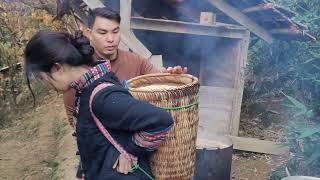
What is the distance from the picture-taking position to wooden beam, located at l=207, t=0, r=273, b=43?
607cm

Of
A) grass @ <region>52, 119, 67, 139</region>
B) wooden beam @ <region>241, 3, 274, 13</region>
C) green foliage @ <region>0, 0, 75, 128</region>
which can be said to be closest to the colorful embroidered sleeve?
wooden beam @ <region>241, 3, 274, 13</region>

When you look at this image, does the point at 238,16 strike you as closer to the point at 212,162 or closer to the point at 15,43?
the point at 212,162

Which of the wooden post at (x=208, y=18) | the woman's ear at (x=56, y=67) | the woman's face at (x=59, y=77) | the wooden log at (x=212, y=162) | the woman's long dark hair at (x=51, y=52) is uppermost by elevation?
the wooden post at (x=208, y=18)

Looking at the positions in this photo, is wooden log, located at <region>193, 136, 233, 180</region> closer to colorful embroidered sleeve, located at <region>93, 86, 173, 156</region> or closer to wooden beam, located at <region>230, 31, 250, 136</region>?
wooden beam, located at <region>230, 31, 250, 136</region>

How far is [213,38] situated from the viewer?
272 inches

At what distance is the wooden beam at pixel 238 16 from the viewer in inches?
239

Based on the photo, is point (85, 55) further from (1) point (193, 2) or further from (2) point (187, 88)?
(1) point (193, 2)

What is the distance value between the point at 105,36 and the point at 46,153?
483 cm

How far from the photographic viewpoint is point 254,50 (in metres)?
10.2

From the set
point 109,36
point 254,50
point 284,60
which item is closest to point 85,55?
point 109,36

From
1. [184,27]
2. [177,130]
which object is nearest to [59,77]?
[177,130]

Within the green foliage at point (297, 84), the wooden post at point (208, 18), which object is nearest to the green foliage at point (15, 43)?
the green foliage at point (297, 84)

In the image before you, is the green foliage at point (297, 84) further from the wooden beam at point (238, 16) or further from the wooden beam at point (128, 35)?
the wooden beam at point (128, 35)

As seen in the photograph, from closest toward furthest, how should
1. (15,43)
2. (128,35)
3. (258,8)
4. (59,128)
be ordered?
(258,8) < (128,35) < (59,128) < (15,43)
